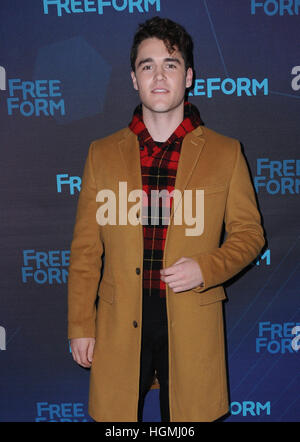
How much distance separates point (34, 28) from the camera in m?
2.31

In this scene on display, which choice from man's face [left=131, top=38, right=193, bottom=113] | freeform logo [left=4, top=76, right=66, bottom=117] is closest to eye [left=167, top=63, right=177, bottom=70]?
man's face [left=131, top=38, right=193, bottom=113]

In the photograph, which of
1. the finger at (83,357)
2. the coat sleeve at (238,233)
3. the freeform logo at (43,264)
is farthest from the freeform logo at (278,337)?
the freeform logo at (43,264)

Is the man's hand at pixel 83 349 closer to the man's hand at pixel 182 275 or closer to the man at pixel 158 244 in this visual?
the man at pixel 158 244

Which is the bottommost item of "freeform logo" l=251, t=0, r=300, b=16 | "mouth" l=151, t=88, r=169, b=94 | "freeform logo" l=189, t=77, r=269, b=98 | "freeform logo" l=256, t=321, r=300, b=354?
"freeform logo" l=256, t=321, r=300, b=354

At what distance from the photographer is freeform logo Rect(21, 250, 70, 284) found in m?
2.51

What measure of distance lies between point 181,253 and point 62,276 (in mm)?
1036

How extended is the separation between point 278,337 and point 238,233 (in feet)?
3.68

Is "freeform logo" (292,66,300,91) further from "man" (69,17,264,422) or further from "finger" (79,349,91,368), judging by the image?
"finger" (79,349,91,368)

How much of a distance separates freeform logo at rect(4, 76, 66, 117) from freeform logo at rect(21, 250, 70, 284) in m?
0.85

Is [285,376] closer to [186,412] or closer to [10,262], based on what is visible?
[186,412]

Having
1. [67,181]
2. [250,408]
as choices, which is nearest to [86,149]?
[67,181]

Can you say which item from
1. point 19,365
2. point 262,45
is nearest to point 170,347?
point 19,365

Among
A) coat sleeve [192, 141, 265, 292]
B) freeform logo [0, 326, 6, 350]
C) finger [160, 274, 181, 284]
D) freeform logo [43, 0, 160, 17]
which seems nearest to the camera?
finger [160, 274, 181, 284]

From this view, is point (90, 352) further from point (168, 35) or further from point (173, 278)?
point (168, 35)
